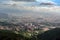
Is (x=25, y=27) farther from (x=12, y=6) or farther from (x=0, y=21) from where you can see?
(x=12, y=6)

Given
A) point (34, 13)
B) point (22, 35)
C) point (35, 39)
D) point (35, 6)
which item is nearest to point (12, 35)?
point (22, 35)

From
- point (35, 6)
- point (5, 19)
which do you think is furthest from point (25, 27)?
point (35, 6)

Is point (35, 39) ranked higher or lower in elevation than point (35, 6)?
lower

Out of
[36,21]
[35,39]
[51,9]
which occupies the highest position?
[51,9]

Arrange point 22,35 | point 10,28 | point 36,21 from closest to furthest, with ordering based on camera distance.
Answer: point 22,35 < point 10,28 < point 36,21

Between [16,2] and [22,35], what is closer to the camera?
[22,35]

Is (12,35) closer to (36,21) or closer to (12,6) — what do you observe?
(36,21)

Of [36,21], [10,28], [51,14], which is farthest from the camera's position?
[51,14]

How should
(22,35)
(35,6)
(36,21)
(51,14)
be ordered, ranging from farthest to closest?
(35,6), (51,14), (36,21), (22,35)

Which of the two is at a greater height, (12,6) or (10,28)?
(12,6)
